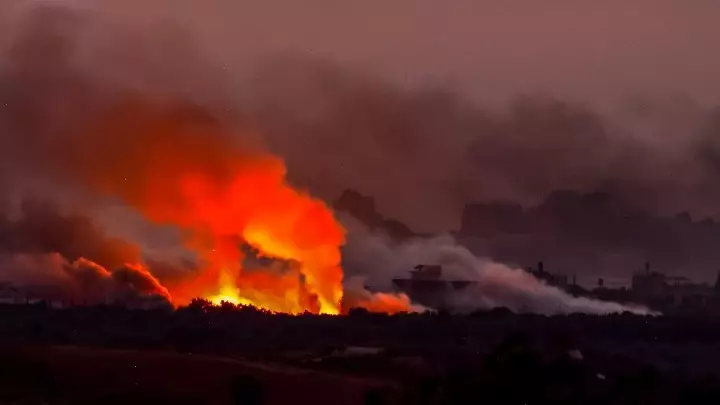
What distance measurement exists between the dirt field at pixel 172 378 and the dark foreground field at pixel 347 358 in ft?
0.45

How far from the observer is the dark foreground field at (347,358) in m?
56.8

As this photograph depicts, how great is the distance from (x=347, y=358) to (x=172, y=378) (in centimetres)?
1748

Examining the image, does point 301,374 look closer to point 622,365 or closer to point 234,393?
point 234,393

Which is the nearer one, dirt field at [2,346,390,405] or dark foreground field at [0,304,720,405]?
dark foreground field at [0,304,720,405]

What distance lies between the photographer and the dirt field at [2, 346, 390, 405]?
74000mm

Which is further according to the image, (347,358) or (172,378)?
(347,358)

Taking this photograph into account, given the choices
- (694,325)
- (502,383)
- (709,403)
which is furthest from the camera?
(694,325)


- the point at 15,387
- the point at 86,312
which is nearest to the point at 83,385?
the point at 15,387

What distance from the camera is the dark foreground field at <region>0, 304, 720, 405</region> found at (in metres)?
56.8

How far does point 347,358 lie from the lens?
297 feet

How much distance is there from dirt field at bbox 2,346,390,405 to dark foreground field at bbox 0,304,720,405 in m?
0.14

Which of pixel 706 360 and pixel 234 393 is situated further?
pixel 706 360

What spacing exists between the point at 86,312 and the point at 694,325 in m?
73.8

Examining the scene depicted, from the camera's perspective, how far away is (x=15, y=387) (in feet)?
239
